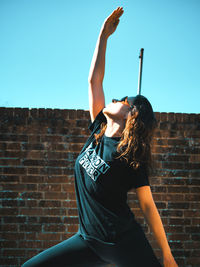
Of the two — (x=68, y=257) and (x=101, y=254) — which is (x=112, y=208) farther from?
(x=68, y=257)

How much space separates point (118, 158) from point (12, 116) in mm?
2246

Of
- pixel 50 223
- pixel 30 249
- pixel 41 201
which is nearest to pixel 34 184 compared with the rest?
pixel 41 201

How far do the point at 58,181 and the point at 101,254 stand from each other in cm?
191

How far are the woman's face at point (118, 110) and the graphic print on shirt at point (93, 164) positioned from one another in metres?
A: 0.29

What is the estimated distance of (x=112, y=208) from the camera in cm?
168

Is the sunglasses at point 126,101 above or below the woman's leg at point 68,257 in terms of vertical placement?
above

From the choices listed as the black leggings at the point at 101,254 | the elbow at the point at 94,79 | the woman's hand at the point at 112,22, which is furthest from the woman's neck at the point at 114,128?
the woman's hand at the point at 112,22

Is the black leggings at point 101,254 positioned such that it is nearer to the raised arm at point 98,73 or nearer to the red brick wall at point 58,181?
the raised arm at point 98,73

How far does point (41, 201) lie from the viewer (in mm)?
3449

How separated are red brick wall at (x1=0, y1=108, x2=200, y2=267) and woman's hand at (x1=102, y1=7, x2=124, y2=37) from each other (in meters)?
1.55

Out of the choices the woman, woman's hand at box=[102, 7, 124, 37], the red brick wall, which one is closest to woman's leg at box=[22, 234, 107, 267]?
the woman

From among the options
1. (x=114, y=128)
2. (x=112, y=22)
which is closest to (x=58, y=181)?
(x=114, y=128)

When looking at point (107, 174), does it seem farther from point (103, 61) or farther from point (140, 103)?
point (103, 61)

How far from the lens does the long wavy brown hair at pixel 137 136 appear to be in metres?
1.76
